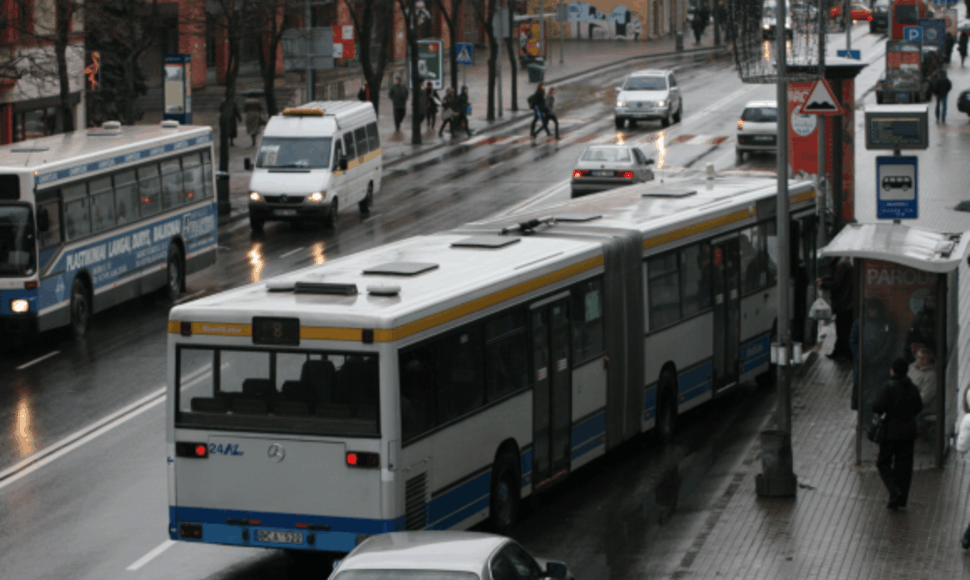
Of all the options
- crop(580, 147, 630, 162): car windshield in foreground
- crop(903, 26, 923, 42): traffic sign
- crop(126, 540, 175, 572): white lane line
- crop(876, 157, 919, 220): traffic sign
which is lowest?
crop(126, 540, 175, 572): white lane line

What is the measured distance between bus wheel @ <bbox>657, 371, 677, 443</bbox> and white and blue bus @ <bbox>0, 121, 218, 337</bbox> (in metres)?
9.37

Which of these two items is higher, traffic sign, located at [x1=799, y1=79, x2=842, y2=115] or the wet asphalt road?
traffic sign, located at [x1=799, y1=79, x2=842, y2=115]

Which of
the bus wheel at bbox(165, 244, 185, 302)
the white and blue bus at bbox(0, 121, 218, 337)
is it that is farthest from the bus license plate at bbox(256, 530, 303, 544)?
the bus wheel at bbox(165, 244, 185, 302)

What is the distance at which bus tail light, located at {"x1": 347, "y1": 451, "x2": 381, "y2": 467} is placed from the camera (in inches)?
440

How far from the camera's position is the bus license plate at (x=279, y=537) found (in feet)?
37.3

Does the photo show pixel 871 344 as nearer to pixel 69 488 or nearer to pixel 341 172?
pixel 69 488

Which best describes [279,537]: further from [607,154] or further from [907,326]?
[607,154]

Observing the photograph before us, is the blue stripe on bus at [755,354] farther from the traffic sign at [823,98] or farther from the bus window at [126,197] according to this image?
the bus window at [126,197]

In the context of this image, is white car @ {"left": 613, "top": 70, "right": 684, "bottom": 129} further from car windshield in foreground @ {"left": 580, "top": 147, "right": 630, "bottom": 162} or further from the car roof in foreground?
the car roof in foreground

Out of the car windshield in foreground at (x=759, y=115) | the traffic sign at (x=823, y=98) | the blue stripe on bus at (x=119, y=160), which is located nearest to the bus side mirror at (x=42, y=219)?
the blue stripe on bus at (x=119, y=160)

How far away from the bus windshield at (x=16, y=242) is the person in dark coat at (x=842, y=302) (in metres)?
11.2

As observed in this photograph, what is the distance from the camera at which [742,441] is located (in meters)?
16.7

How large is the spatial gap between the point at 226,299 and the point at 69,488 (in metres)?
4.09

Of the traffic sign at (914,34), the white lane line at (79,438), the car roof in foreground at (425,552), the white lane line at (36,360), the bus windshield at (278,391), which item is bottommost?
the white lane line at (79,438)
